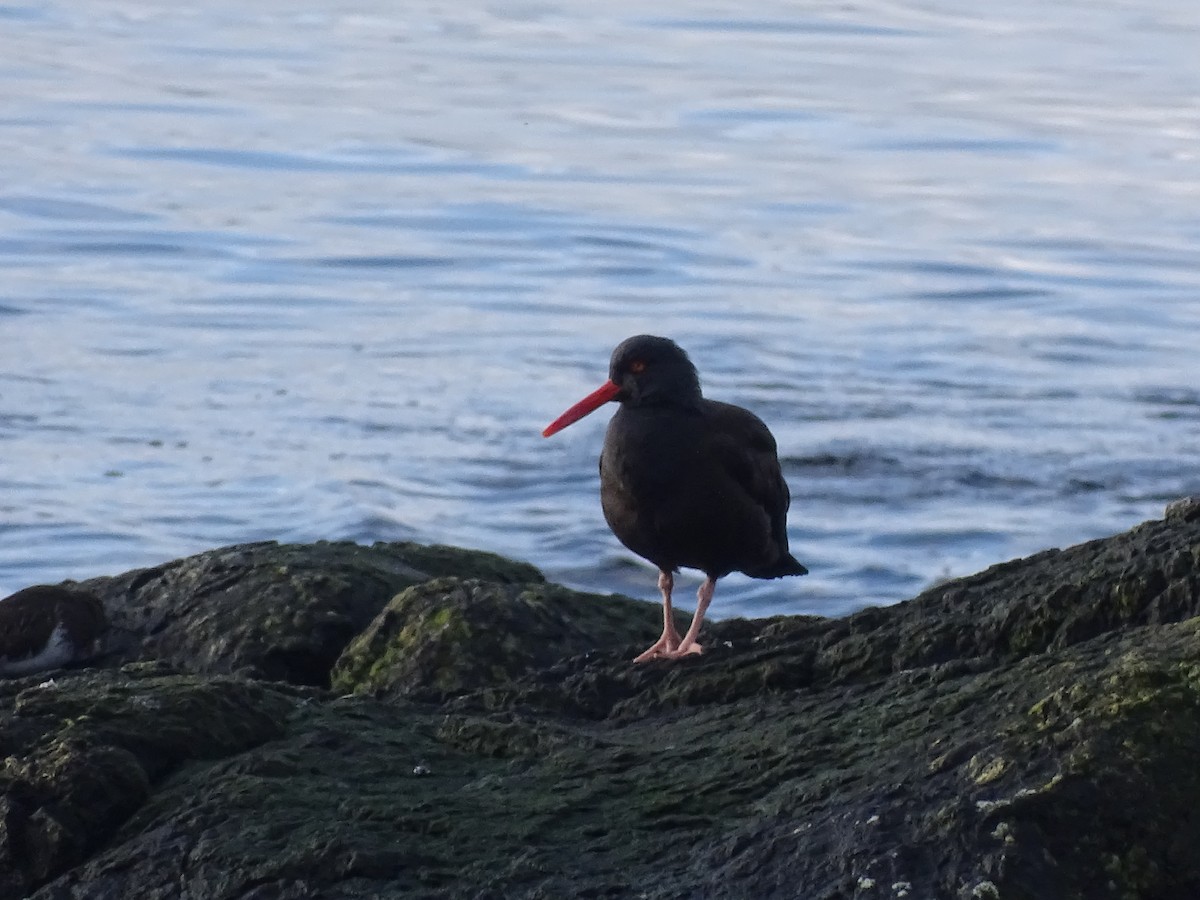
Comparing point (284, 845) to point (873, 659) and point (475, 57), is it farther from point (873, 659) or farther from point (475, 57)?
point (475, 57)

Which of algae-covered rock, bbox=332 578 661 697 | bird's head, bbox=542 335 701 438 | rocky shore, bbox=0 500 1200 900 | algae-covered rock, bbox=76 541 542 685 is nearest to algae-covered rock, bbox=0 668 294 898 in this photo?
rocky shore, bbox=0 500 1200 900

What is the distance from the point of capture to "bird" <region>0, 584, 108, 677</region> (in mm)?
5832

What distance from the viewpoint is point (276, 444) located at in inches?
506

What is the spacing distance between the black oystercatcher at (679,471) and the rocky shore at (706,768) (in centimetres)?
88

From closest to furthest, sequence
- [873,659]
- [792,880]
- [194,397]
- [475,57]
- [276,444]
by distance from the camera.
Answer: [792,880] → [873,659] → [276,444] → [194,397] → [475,57]

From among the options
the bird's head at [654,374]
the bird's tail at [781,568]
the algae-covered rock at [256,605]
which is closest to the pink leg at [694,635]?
the bird's tail at [781,568]

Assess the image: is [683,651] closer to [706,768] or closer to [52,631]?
[706,768]

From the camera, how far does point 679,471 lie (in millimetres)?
5648

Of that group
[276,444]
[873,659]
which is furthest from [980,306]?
[873,659]

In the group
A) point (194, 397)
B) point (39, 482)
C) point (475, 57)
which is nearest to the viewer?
point (39, 482)

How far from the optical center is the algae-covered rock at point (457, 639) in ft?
17.0

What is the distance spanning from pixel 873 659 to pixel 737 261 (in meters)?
14.5

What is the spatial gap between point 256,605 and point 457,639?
0.73 m

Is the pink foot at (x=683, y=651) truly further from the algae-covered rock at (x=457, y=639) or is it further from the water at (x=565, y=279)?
the water at (x=565, y=279)
